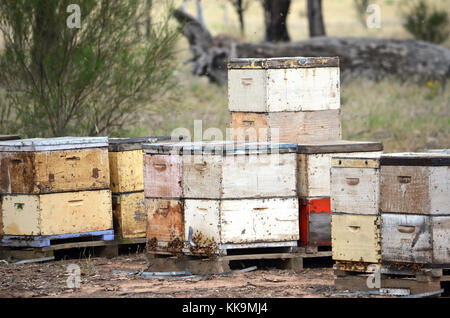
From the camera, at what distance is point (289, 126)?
808 centimetres

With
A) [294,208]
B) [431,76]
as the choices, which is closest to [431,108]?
[431,76]

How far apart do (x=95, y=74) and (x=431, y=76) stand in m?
10.5

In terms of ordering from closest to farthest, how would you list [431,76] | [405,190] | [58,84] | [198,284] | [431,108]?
1. [405,190]
2. [198,284]
3. [58,84]
4. [431,108]
5. [431,76]

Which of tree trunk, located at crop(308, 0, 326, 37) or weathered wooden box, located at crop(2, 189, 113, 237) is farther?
tree trunk, located at crop(308, 0, 326, 37)

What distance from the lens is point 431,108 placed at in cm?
1658

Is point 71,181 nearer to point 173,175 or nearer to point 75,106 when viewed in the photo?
point 173,175

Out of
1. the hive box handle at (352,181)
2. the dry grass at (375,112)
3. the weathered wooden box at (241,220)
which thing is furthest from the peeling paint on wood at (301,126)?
the dry grass at (375,112)

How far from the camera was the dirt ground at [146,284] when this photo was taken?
6387 millimetres

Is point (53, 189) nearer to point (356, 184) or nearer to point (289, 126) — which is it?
Result: point (289, 126)

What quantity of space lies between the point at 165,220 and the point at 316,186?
148cm

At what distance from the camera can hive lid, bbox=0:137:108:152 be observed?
781 cm

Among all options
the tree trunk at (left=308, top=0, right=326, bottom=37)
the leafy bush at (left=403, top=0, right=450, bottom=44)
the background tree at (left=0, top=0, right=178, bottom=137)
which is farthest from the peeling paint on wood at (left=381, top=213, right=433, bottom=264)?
the leafy bush at (left=403, top=0, right=450, bottom=44)

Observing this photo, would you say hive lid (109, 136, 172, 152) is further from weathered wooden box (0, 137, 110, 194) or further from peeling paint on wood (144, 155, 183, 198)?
peeling paint on wood (144, 155, 183, 198)

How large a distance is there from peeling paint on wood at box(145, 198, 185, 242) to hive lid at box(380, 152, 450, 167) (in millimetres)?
2003
